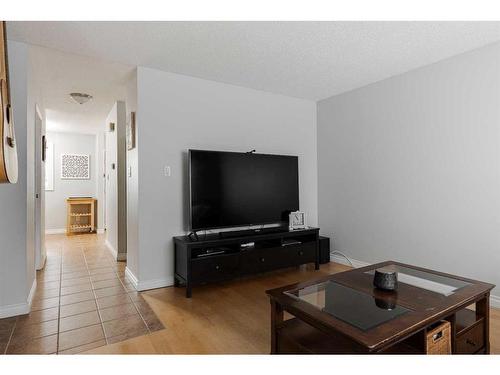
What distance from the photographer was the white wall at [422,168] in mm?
2574

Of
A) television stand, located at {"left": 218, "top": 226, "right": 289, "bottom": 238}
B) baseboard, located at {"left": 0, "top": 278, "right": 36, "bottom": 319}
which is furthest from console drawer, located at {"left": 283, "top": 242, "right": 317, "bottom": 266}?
baseboard, located at {"left": 0, "top": 278, "right": 36, "bottom": 319}

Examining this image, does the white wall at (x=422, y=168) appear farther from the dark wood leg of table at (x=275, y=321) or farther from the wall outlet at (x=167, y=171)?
the wall outlet at (x=167, y=171)

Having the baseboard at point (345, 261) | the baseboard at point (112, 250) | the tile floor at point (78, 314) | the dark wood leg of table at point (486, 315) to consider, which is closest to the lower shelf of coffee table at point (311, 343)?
the dark wood leg of table at point (486, 315)

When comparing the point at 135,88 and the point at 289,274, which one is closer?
the point at 135,88

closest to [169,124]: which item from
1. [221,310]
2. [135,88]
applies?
[135,88]

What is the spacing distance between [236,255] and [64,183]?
5475 mm

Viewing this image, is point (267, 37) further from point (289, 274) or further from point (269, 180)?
point (289, 274)

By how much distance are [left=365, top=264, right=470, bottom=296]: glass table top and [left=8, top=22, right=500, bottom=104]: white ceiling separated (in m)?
1.82

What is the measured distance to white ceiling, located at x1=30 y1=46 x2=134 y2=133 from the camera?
9.27 ft

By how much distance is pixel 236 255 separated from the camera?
9.90 feet

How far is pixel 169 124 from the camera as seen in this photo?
3.10 meters

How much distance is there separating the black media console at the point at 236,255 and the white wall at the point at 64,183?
15.4ft
